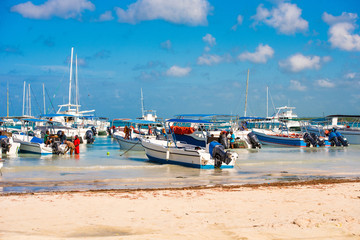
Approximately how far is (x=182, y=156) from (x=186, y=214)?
10.6 meters

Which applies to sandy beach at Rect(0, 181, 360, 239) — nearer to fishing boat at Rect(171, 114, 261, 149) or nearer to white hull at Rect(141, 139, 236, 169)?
white hull at Rect(141, 139, 236, 169)

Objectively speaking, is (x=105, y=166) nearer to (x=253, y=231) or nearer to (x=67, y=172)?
(x=67, y=172)

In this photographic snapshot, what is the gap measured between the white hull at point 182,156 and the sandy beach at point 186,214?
6339 mm

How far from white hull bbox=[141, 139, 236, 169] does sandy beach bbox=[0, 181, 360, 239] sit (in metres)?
6.34

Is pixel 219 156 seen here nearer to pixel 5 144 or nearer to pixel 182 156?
pixel 182 156

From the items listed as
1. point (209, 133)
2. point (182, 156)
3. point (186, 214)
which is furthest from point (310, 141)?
point (186, 214)

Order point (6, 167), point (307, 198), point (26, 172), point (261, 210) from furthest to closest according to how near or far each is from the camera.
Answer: point (6, 167) → point (26, 172) → point (307, 198) → point (261, 210)

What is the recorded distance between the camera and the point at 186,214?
Result: 8453mm

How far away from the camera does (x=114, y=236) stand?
6.73 meters

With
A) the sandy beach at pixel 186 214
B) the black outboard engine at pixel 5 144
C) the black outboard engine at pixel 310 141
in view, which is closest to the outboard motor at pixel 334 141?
the black outboard engine at pixel 310 141

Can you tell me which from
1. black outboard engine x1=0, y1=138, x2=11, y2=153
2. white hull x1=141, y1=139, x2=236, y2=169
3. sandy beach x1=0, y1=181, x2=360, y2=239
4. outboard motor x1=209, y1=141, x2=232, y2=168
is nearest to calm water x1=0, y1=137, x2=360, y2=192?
white hull x1=141, y1=139, x2=236, y2=169

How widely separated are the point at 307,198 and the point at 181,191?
362cm

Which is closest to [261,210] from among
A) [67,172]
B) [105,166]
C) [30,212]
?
[30,212]

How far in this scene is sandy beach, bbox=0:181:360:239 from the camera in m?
6.90
